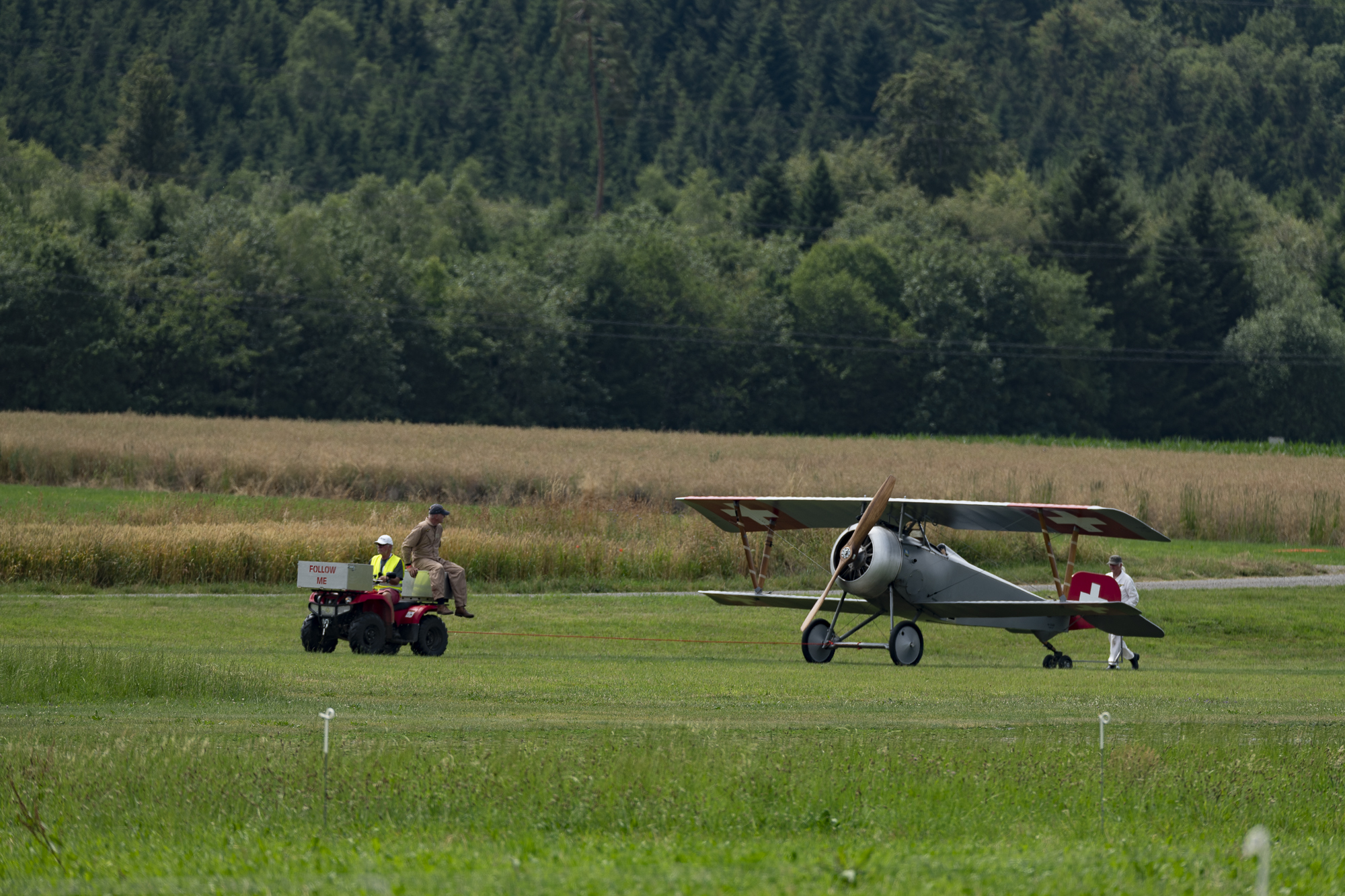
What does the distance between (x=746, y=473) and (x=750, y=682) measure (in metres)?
30.8

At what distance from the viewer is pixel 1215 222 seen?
116 m

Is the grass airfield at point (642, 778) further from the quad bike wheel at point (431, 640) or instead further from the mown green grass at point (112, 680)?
the quad bike wheel at point (431, 640)

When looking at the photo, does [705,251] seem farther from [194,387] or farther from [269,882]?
[269,882]

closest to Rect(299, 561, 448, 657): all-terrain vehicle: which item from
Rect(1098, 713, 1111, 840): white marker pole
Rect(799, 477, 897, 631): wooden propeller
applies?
Rect(799, 477, 897, 631): wooden propeller

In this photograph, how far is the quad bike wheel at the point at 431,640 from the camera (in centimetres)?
2461

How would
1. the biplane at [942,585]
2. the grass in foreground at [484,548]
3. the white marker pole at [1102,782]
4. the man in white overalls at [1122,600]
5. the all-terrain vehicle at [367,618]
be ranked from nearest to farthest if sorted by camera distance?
the white marker pole at [1102,782] → the all-terrain vehicle at [367,618] → the biplane at [942,585] → the man in white overalls at [1122,600] → the grass in foreground at [484,548]

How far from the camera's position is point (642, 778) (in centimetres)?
1330

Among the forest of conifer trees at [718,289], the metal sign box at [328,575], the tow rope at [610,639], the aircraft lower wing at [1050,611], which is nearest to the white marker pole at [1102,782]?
the aircraft lower wing at [1050,611]

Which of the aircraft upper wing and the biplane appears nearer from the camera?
the aircraft upper wing

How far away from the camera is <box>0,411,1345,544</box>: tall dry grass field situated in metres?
49.1

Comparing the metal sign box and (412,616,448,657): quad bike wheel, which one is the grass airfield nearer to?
the metal sign box

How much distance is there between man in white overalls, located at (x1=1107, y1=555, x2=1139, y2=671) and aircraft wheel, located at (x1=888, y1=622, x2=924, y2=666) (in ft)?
11.2

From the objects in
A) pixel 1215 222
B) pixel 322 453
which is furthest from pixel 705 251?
pixel 322 453

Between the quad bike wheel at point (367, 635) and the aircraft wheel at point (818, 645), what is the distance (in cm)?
630
